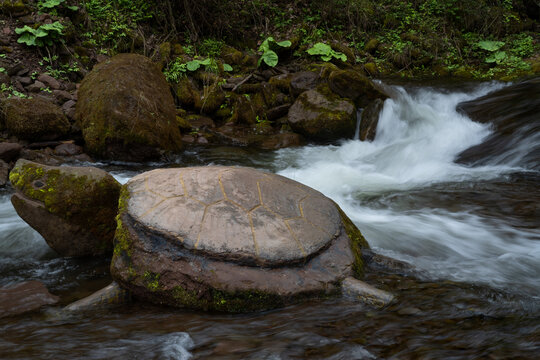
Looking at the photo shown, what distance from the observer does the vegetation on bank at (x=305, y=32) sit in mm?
8938

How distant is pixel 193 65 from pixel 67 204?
21.3 feet

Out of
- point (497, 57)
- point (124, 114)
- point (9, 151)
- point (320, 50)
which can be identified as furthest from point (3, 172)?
point (497, 57)

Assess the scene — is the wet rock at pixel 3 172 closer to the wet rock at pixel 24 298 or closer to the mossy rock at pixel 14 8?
the wet rock at pixel 24 298

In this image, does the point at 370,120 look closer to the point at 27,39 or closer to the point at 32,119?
the point at 32,119

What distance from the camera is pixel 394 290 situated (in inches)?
104

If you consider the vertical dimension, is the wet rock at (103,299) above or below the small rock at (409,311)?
below

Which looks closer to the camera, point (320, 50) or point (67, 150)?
point (67, 150)

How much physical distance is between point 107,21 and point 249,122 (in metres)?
5.01

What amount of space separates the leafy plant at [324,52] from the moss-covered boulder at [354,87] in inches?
78.4

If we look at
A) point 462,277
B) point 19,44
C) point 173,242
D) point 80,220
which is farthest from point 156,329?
point 19,44

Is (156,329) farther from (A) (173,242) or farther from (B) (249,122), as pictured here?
(B) (249,122)

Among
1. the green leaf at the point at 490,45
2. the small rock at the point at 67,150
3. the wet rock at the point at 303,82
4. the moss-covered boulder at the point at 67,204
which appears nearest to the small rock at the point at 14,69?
the small rock at the point at 67,150

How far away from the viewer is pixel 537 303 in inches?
94.9

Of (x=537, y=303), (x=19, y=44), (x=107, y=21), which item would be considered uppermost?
(x=107, y=21)
